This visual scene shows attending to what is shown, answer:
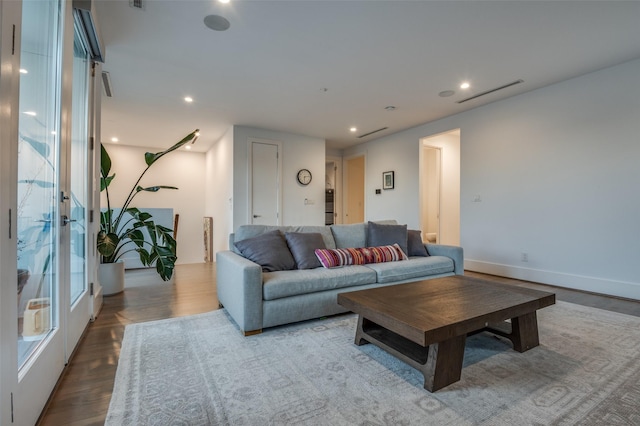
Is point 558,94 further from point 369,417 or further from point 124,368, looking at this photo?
point 124,368

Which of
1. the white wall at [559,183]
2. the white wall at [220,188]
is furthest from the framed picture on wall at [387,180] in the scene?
the white wall at [220,188]

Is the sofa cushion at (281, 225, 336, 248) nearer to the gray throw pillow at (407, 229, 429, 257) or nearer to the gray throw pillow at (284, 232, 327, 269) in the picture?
the gray throw pillow at (284, 232, 327, 269)

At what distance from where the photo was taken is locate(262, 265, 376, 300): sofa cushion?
238 centimetres

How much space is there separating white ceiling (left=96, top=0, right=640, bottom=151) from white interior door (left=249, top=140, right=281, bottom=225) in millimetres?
949

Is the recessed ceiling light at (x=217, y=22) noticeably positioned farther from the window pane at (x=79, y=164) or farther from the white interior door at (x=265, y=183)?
the white interior door at (x=265, y=183)

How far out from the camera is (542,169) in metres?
3.98

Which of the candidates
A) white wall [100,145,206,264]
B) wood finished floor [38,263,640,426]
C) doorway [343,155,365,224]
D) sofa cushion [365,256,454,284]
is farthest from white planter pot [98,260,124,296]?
doorway [343,155,365,224]

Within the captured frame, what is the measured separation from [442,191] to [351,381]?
5.38m

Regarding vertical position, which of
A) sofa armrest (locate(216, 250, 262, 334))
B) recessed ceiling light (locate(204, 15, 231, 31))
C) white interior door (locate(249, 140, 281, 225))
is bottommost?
sofa armrest (locate(216, 250, 262, 334))

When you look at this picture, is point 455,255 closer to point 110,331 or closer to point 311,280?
point 311,280

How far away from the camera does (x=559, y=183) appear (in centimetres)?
382

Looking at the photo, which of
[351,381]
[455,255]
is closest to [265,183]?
[455,255]

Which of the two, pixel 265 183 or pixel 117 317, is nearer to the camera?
pixel 117 317

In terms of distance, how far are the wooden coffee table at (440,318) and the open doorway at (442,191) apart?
4014 mm
